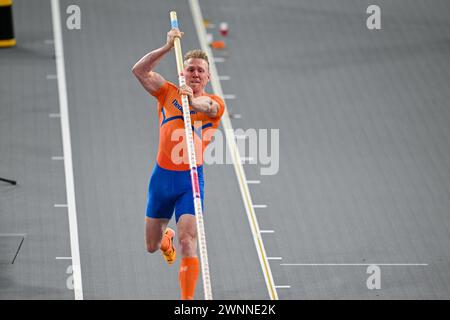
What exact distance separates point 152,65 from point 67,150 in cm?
451

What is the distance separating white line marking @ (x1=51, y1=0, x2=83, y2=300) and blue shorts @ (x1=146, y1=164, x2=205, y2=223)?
152cm

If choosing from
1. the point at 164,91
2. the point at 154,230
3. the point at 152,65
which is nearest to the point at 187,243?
the point at 154,230

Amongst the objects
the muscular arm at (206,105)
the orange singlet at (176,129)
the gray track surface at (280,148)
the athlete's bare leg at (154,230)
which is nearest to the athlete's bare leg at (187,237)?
the orange singlet at (176,129)

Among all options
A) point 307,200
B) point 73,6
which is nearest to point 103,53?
point 73,6

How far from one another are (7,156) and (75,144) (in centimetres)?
97

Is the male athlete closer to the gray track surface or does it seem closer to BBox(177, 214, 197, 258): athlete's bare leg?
BBox(177, 214, 197, 258): athlete's bare leg

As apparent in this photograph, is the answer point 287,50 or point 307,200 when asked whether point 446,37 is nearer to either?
point 287,50

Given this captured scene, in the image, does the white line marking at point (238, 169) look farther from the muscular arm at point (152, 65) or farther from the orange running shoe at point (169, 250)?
the muscular arm at point (152, 65)

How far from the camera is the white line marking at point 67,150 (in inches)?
505

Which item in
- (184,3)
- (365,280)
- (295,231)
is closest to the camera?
(365,280)

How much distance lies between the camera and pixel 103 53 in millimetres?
17969

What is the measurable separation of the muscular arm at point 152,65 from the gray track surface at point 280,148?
2497 millimetres

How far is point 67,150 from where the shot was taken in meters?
15.4

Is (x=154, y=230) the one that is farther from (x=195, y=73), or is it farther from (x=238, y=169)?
(x=238, y=169)
